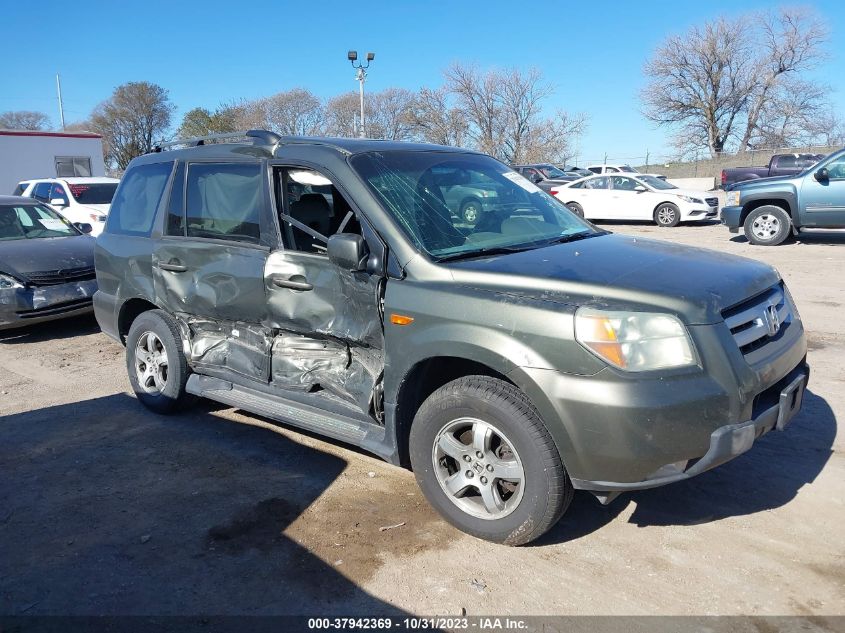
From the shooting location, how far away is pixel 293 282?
4246mm

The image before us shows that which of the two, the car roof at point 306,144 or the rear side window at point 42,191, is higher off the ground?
the car roof at point 306,144

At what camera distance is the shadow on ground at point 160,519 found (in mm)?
3146

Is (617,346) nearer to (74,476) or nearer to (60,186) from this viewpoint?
(74,476)

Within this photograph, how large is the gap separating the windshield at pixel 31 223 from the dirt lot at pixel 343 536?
4.70m

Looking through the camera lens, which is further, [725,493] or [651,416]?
[725,493]

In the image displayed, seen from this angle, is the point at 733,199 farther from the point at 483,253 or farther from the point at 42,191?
the point at 42,191

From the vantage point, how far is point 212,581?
327 cm

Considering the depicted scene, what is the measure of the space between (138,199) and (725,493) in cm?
473

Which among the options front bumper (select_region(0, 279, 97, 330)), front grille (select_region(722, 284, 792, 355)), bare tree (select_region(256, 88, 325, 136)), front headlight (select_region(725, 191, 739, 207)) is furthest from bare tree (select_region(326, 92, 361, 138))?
front grille (select_region(722, 284, 792, 355))

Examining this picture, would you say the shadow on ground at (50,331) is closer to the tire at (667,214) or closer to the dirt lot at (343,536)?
the dirt lot at (343,536)

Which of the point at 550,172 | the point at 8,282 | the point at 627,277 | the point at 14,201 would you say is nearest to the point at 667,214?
the point at 550,172

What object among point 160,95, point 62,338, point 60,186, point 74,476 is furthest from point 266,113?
point 74,476

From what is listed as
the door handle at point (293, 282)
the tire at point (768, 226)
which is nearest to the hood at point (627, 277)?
the door handle at point (293, 282)

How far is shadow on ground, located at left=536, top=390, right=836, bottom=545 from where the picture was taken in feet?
12.2
